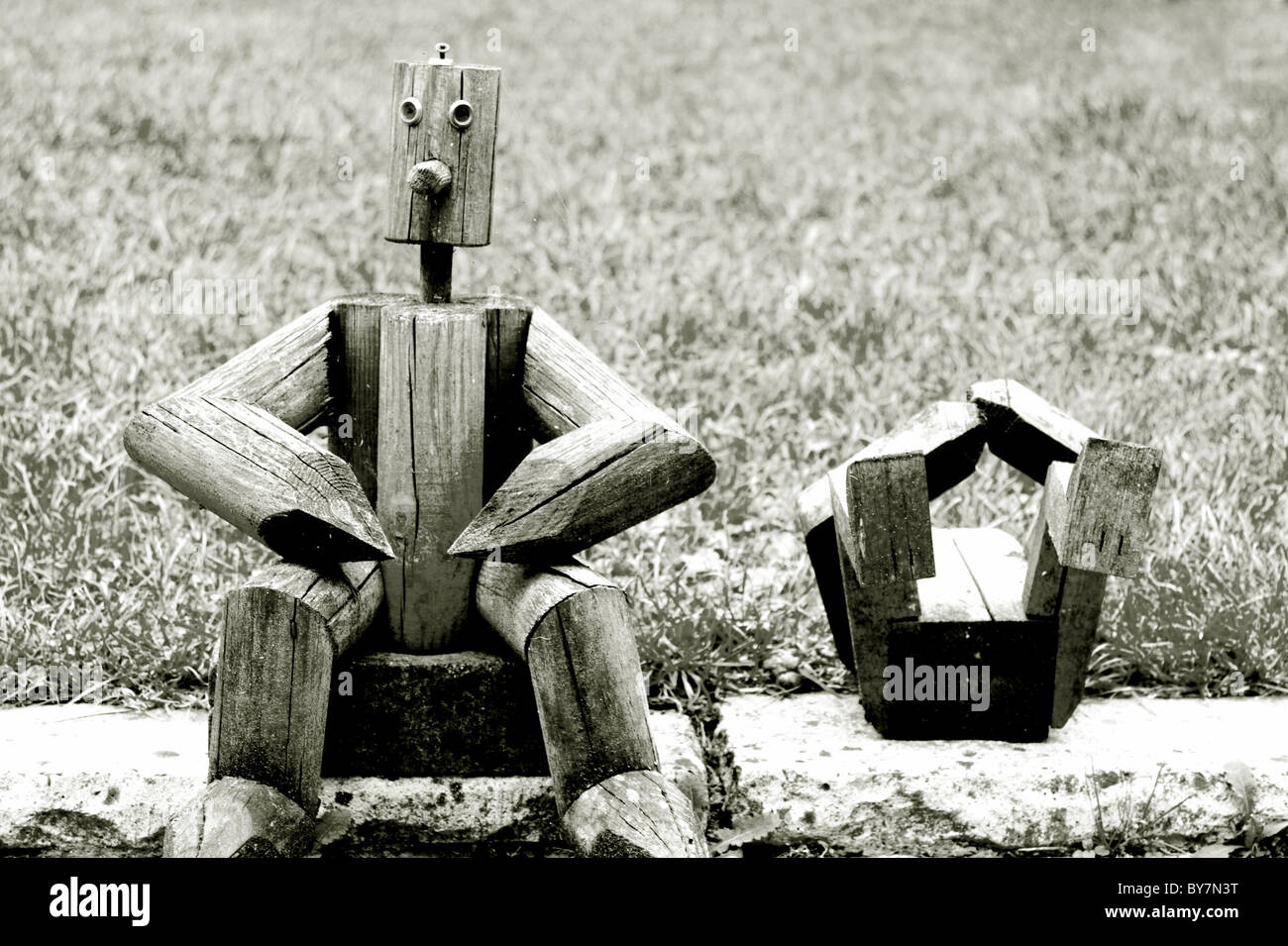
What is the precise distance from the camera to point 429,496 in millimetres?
2914

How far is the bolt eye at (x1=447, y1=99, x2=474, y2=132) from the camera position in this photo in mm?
2832

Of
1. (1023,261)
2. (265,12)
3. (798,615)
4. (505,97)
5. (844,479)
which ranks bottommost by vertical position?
(798,615)

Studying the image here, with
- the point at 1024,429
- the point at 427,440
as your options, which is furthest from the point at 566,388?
the point at 1024,429

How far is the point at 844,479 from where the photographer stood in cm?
300

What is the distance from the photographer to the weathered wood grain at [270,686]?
8.70 feet

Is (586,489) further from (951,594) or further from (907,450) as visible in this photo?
(951,594)

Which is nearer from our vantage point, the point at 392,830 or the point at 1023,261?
the point at 392,830

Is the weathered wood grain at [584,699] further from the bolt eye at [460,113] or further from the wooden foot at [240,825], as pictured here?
the bolt eye at [460,113]

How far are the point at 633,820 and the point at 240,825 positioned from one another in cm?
66

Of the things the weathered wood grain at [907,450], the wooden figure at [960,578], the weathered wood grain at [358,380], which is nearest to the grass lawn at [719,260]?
the weathered wood grain at [907,450]

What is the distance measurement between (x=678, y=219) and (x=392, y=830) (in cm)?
415

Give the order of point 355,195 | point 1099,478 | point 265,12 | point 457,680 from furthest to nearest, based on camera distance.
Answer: point 265,12 < point 355,195 < point 457,680 < point 1099,478
